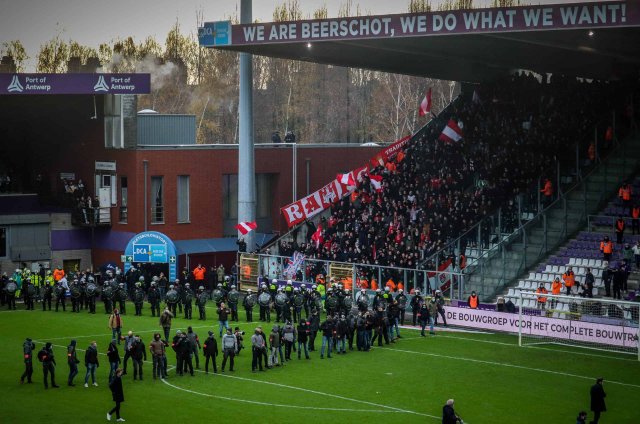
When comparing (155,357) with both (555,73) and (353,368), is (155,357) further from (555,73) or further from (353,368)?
(555,73)

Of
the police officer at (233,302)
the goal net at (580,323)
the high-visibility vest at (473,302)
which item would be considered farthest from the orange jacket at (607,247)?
the police officer at (233,302)

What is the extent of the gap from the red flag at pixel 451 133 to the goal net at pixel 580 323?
1612 cm

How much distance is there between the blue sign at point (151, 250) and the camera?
54.4 metres

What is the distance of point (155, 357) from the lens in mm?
34344

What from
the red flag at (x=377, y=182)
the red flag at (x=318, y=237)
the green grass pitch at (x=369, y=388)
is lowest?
the green grass pitch at (x=369, y=388)

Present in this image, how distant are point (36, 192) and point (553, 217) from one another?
29.6 meters

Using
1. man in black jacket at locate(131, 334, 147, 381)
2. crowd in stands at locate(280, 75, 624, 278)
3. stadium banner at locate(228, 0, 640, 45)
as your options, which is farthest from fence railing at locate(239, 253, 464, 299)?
man in black jacket at locate(131, 334, 147, 381)

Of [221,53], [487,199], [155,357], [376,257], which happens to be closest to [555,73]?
[487,199]

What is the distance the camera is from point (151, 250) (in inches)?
2152

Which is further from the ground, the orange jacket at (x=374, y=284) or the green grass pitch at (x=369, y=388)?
the orange jacket at (x=374, y=284)

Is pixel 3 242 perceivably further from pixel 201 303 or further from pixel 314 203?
pixel 201 303

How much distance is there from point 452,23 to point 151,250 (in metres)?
19.0

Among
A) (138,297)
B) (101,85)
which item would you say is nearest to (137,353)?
(138,297)

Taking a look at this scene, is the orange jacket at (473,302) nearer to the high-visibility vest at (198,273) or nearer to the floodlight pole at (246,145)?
the high-visibility vest at (198,273)
